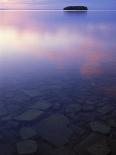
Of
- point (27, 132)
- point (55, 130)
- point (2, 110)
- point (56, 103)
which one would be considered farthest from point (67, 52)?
point (27, 132)

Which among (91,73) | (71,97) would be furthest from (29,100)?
(91,73)

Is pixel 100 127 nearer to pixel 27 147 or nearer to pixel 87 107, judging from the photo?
pixel 87 107

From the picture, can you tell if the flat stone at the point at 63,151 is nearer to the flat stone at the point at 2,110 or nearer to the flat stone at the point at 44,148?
the flat stone at the point at 44,148

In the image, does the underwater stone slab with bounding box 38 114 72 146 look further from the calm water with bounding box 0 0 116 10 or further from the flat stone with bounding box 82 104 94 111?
the calm water with bounding box 0 0 116 10

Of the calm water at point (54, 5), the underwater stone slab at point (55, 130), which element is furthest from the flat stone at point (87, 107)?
the calm water at point (54, 5)

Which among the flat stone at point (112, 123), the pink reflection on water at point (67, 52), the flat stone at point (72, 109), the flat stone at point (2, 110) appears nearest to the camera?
the flat stone at point (112, 123)

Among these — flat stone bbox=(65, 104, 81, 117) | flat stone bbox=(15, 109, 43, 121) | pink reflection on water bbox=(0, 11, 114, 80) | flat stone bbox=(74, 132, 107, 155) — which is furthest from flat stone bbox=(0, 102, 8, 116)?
pink reflection on water bbox=(0, 11, 114, 80)

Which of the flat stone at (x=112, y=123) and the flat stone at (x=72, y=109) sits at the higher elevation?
the flat stone at (x=72, y=109)
